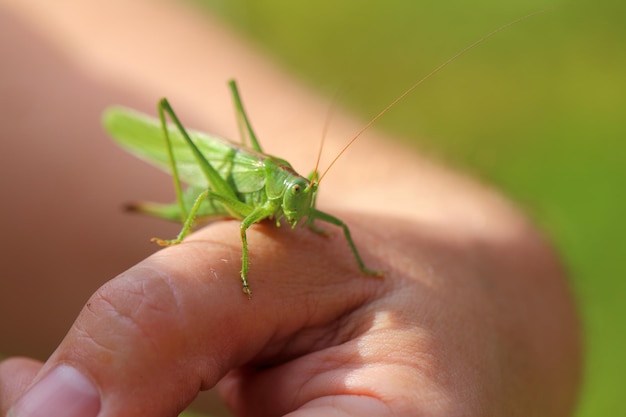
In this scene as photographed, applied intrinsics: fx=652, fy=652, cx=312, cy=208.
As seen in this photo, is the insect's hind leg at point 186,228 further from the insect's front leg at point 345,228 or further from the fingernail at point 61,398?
the fingernail at point 61,398

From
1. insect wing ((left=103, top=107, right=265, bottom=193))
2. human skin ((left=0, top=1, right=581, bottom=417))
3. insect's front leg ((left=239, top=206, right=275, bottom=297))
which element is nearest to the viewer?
human skin ((left=0, top=1, right=581, bottom=417))

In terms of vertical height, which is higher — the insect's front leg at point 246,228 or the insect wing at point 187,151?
the insect wing at point 187,151

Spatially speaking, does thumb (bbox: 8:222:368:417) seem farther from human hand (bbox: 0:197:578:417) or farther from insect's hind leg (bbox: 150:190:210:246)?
insect's hind leg (bbox: 150:190:210:246)

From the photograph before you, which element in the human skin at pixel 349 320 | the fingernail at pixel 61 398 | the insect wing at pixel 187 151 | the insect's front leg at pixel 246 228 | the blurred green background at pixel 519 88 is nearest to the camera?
the fingernail at pixel 61 398

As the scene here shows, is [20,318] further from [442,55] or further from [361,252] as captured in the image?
[442,55]

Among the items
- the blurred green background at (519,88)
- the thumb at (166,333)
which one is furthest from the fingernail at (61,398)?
the blurred green background at (519,88)

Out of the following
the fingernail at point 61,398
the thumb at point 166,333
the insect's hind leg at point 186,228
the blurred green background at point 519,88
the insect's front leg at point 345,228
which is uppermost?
the blurred green background at point 519,88

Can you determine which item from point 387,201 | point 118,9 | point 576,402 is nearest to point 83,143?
point 118,9

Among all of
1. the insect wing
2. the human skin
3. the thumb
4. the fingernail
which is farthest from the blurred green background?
the fingernail
